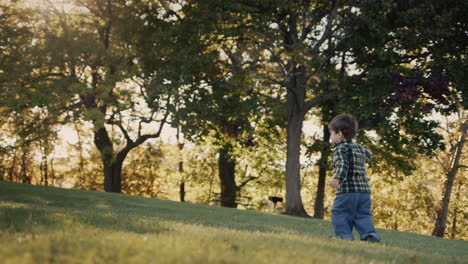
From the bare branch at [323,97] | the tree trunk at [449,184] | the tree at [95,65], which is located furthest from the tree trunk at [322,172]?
the tree at [95,65]

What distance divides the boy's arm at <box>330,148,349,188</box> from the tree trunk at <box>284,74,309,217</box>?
480 inches

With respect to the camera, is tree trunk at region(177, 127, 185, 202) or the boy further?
tree trunk at region(177, 127, 185, 202)

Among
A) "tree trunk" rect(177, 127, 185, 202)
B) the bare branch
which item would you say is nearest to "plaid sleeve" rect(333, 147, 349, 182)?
the bare branch

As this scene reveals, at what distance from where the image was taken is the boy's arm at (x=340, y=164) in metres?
6.47

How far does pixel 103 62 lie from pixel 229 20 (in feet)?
28.1

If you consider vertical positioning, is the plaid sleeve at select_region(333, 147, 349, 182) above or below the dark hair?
below

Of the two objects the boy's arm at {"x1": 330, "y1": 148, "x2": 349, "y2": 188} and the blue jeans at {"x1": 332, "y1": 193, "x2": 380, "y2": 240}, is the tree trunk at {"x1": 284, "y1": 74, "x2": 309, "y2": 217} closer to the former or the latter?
the blue jeans at {"x1": 332, "y1": 193, "x2": 380, "y2": 240}

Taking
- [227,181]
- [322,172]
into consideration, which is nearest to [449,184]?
[322,172]

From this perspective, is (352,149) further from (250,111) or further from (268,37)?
(250,111)

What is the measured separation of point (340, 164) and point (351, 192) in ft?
1.76

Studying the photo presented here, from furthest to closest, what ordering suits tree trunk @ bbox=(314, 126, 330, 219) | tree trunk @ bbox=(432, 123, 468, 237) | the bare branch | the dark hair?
tree trunk @ bbox=(432, 123, 468, 237), tree trunk @ bbox=(314, 126, 330, 219), the bare branch, the dark hair

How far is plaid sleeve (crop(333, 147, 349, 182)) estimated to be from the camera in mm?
6480

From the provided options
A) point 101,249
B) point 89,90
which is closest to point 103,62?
point 89,90

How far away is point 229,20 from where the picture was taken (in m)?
16.8
